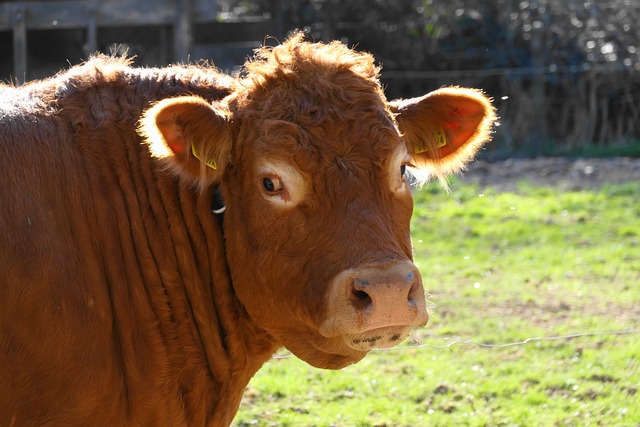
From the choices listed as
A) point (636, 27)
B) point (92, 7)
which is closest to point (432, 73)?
point (636, 27)

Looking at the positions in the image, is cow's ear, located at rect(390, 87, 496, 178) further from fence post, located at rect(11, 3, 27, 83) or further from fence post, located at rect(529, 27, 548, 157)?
fence post, located at rect(529, 27, 548, 157)

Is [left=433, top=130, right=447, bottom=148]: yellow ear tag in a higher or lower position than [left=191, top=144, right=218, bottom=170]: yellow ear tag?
higher

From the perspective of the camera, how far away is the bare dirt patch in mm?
12633

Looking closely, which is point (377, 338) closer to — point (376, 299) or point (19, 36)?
point (376, 299)

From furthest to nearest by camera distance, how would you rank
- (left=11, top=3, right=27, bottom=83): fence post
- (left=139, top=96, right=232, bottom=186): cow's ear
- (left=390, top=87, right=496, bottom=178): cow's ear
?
(left=11, top=3, right=27, bottom=83): fence post → (left=390, top=87, right=496, bottom=178): cow's ear → (left=139, top=96, right=232, bottom=186): cow's ear

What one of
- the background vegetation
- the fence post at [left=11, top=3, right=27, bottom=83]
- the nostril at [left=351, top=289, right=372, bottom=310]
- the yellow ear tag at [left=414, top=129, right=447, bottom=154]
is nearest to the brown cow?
the nostril at [left=351, top=289, right=372, bottom=310]

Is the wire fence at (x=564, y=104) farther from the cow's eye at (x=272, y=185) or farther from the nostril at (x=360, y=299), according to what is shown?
→ the nostril at (x=360, y=299)

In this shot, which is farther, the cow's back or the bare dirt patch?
the bare dirt patch

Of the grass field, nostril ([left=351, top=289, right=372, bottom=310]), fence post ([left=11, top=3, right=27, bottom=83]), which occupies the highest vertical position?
fence post ([left=11, top=3, right=27, bottom=83])

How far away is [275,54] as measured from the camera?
13.9 feet

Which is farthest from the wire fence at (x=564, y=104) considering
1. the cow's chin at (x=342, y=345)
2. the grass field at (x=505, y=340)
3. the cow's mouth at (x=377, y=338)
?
the cow's mouth at (x=377, y=338)

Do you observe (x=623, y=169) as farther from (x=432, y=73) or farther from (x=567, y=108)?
(x=432, y=73)

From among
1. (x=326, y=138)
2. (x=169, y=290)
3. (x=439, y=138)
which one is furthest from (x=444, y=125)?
(x=169, y=290)

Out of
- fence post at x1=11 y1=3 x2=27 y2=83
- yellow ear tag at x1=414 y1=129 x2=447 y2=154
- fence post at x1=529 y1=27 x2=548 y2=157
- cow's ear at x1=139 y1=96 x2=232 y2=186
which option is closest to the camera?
cow's ear at x1=139 y1=96 x2=232 y2=186
